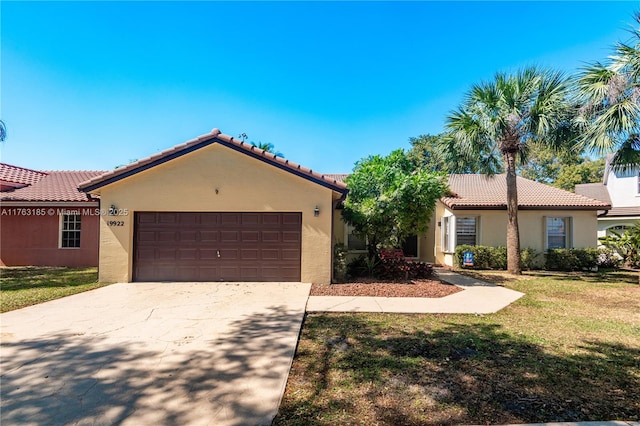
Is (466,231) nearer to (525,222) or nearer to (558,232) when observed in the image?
(525,222)

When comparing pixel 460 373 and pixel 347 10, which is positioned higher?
pixel 347 10

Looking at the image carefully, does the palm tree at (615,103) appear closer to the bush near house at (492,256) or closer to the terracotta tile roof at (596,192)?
the bush near house at (492,256)

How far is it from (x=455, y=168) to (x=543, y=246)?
677 cm

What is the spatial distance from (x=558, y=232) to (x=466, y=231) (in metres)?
4.73

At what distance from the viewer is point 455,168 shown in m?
13.5

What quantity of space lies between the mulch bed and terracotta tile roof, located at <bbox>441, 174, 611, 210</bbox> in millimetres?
5597

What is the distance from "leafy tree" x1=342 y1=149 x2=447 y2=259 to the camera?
9820 millimetres

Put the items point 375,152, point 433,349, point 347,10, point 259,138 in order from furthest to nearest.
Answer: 1. point 259,138
2. point 375,152
3. point 347,10
4. point 433,349

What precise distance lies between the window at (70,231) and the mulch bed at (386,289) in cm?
1214

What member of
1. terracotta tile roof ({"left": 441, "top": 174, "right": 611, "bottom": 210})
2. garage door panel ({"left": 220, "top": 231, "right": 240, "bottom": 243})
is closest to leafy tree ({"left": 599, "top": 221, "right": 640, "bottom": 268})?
terracotta tile roof ({"left": 441, "top": 174, "right": 611, "bottom": 210})


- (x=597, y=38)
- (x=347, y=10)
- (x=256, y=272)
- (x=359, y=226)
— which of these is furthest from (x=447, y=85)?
(x=256, y=272)

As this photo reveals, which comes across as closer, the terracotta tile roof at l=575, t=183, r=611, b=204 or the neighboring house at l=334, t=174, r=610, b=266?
the neighboring house at l=334, t=174, r=610, b=266

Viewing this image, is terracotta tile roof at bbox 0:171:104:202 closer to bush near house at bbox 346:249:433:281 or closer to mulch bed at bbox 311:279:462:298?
mulch bed at bbox 311:279:462:298

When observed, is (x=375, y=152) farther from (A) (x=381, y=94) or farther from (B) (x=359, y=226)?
(A) (x=381, y=94)
